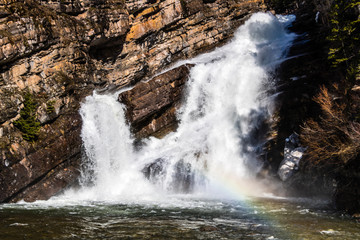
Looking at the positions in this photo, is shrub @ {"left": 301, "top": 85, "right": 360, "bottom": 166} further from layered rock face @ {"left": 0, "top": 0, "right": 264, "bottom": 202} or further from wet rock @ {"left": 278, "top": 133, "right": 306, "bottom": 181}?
layered rock face @ {"left": 0, "top": 0, "right": 264, "bottom": 202}

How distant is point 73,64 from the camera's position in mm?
34156

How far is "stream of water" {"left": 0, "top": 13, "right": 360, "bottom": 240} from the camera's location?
14500 millimetres

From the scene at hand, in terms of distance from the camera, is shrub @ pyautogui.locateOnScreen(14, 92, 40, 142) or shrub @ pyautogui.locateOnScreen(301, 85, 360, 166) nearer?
shrub @ pyautogui.locateOnScreen(301, 85, 360, 166)

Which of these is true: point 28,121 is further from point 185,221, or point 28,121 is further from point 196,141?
point 185,221

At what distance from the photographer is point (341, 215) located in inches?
661

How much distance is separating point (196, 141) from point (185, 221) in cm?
1548

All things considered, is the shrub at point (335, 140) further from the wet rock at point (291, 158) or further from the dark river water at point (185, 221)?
the dark river water at point (185, 221)

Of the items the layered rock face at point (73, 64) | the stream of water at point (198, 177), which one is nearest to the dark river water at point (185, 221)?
the stream of water at point (198, 177)

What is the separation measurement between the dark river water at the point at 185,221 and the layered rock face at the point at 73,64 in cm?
774

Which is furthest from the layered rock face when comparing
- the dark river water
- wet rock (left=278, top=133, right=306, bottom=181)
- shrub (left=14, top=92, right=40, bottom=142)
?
wet rock (left=278, top=133, right=306, bottom=181)

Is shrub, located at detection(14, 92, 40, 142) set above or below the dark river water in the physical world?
above

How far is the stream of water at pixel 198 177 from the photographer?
14.5 meters

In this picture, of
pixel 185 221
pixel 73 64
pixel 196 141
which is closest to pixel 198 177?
pixel 196 141

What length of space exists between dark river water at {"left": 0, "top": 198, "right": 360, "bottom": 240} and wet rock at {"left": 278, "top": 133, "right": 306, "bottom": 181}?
292 cm
